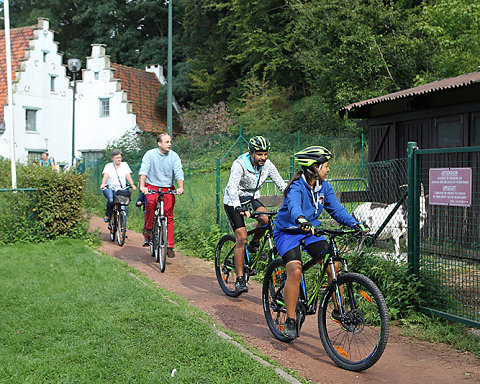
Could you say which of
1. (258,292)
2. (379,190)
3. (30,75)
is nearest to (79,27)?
(30,75)

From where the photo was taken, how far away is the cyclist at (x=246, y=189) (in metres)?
6.88

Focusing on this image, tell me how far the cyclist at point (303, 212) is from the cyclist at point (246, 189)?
1634 millimetres

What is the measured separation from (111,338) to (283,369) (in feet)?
5.42

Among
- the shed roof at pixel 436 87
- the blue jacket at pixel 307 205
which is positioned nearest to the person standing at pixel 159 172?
the blue jacket at pixel 307 205

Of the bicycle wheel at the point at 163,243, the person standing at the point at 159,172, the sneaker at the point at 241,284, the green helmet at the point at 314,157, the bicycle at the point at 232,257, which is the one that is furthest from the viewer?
the person standing at the point at 159,172

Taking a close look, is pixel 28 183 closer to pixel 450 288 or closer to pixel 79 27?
pixel 450 288

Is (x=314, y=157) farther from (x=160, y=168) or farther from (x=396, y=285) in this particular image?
(x=160, y=168)

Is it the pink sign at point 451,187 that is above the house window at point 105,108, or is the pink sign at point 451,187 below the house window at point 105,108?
below

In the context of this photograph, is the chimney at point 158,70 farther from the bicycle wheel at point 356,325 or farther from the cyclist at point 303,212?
the bicycle wheel at point 356,325

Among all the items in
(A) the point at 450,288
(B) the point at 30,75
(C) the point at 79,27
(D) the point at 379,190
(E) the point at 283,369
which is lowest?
(E) the point at 283,369

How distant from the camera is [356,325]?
4758mm

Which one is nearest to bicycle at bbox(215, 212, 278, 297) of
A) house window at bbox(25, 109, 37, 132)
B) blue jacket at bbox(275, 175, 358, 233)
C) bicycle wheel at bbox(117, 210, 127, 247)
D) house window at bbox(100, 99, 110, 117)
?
blue jacket at bbox(275, 175, 358, 233)

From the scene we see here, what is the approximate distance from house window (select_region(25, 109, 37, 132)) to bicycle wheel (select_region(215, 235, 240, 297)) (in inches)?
1224

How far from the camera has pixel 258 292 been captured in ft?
25.6
